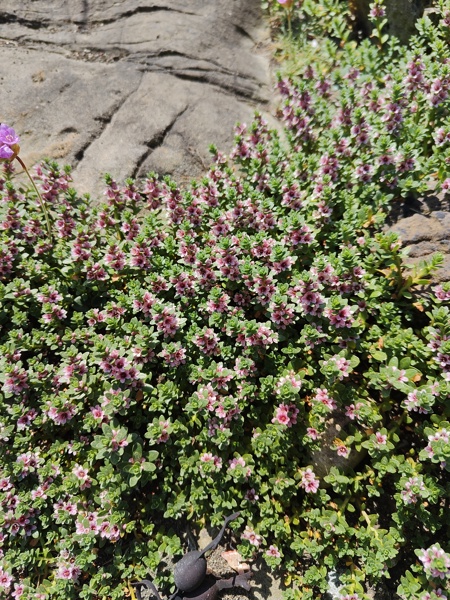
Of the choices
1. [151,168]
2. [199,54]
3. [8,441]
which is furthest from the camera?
[199,54]

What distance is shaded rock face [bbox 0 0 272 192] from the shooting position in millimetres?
4703

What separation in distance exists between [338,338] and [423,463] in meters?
1.11

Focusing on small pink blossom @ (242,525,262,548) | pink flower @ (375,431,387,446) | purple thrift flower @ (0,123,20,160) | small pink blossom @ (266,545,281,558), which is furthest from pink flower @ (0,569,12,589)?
purple thrift flower @ (0,123,20,160)

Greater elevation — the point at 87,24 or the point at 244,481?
the point at 87,24

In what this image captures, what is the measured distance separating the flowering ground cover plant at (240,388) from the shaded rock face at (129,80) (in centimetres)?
128

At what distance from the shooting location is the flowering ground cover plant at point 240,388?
2865 mm

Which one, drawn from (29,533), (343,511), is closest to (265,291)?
(343,511)

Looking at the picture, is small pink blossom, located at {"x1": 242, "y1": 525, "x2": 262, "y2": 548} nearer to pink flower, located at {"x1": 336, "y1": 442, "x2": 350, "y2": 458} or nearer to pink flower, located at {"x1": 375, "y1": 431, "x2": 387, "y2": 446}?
pink flower, located at {"x1": 336, "y1": 442, "x2": 350, "y2": 458}

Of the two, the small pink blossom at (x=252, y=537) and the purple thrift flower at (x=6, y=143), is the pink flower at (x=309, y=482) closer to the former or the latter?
the small pink blossom at (x=252, y=537)

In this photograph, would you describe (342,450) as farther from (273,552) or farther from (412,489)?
(273,552)

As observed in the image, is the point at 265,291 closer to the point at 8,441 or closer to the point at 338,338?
the point at 338,338

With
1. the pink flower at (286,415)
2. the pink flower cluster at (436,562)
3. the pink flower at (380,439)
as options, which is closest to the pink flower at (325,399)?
the pink flower at (286,415)

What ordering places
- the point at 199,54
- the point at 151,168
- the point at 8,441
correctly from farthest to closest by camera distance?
the point at 199,54, the point at 151,168, the point at 8,441

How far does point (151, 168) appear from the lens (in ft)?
15.1
